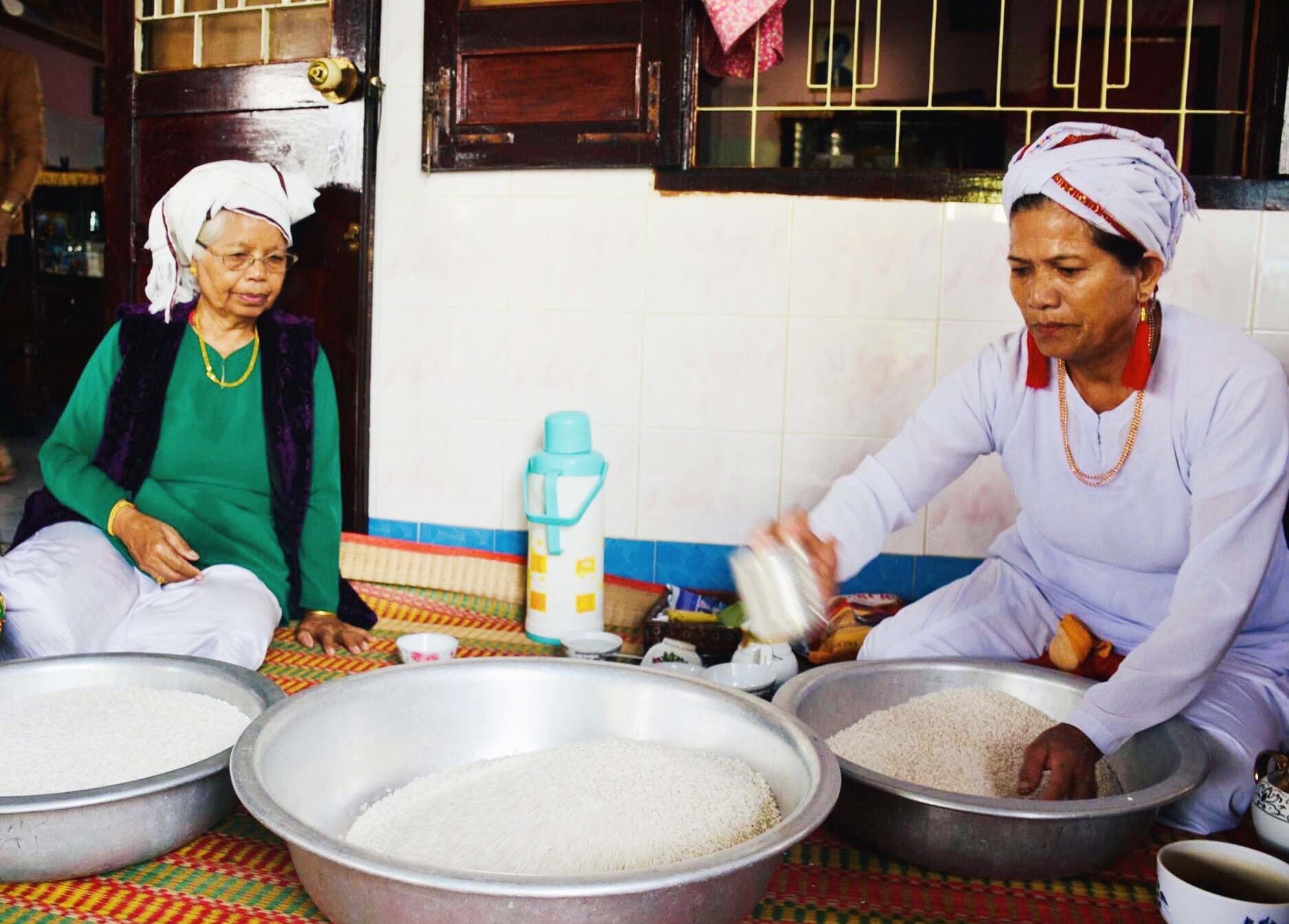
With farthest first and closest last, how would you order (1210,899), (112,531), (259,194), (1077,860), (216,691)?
1. (259,194)
2. (112,531)
3. (216,691)
4. (1077,860)
5. (1210,899)

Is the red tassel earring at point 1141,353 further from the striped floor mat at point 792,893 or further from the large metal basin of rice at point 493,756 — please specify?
the large metal basin of rice at point 493,756

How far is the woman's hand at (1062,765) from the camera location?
4.50 ft

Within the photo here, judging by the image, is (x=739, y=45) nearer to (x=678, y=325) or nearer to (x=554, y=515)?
(x=678, y=325)

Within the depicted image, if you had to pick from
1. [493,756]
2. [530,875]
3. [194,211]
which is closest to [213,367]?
[194,211]

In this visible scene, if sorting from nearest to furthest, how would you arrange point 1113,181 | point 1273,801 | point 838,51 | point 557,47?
point 1273,801, point 1113,181, point 557,47, point 838,51

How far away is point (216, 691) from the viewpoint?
157 cm

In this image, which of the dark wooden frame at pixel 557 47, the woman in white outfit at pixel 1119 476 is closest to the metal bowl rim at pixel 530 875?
the woman in white outfit at pixel 1119 476

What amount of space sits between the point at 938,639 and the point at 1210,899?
886mm

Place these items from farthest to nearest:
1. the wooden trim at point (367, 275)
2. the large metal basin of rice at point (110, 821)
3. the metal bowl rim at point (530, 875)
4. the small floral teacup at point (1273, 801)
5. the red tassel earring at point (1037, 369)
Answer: the wooden trim at point (367, 275) → the red tassel earring at point (1037, 369) → the small floral teacup at point (1273, 801) → the large metal basin of rice at point (110, 821) → the metal bowl rim at point (530, 875)

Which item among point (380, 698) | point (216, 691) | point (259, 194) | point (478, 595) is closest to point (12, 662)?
point (216, 691)

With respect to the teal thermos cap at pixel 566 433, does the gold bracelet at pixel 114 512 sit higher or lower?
lower

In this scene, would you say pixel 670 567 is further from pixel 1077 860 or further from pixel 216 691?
pixel 1077 860

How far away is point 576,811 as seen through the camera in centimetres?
121

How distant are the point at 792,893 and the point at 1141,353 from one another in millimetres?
914
